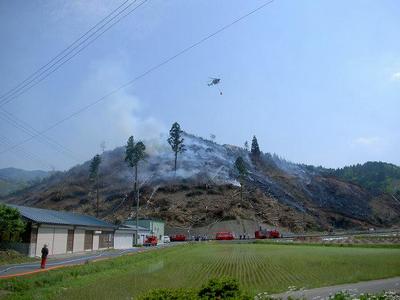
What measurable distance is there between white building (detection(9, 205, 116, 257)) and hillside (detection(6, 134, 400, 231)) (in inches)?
2432

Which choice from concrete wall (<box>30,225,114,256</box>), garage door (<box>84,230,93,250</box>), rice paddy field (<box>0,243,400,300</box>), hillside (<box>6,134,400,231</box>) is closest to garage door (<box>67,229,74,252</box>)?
concrete wall (<box>30,225,114,256</box>)

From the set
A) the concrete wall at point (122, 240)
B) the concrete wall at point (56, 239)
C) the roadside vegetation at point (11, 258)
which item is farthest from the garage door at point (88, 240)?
the roadside vegetation at point (11, 258)

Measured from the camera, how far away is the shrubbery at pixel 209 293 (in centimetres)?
973

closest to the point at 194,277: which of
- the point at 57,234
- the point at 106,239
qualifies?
the point at 57,234

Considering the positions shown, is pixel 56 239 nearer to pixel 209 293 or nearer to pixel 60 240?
pixel 60 240

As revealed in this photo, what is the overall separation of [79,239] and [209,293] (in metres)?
47.7

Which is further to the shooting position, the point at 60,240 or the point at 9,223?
the point at 60,240

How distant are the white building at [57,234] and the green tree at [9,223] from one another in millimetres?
1641

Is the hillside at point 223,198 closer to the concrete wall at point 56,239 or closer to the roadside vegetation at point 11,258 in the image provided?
the concrete wall at point 56,239

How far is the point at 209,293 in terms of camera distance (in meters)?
10.6

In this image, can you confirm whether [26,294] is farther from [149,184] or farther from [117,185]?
[117,185]

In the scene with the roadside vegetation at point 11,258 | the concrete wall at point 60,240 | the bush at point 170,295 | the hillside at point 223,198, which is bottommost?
the bush at point 170,295

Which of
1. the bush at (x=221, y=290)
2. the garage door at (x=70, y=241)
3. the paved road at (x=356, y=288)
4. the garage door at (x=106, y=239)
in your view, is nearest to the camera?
the bush at (x=221, y=290)

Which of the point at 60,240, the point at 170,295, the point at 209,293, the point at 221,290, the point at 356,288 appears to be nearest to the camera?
the point at 170,295
